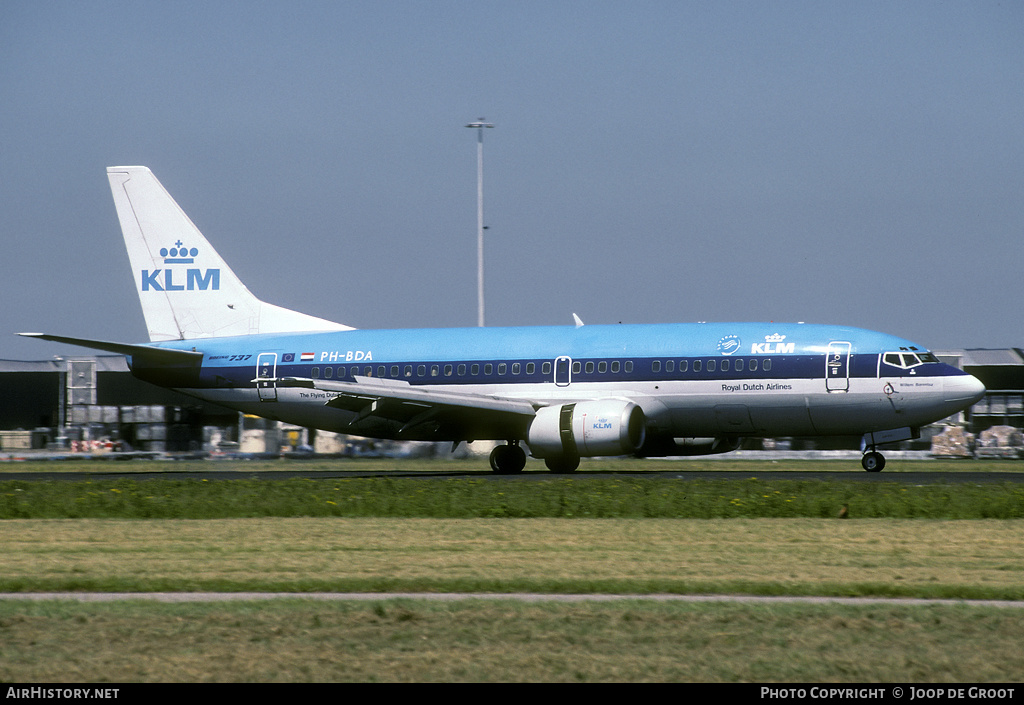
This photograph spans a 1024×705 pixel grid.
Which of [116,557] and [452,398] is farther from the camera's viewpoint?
[452,398]

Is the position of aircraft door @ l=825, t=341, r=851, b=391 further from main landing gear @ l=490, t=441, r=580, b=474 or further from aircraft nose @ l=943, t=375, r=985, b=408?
main landing gear @ l=490, t=441, r=580, b=474

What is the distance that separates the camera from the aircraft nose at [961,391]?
33.7m

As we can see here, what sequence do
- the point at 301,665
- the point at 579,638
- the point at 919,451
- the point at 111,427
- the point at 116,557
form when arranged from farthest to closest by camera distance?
the point at 111,427 < the point at 919,451 < the point at 116,557 < the point at 579,638 < the point at 301,665

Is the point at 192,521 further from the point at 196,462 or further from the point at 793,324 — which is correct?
the point at 196,462

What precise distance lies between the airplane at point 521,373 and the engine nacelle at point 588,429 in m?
0.04

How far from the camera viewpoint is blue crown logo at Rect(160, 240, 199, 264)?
4262 centimetres

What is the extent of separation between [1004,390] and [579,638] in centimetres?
5658

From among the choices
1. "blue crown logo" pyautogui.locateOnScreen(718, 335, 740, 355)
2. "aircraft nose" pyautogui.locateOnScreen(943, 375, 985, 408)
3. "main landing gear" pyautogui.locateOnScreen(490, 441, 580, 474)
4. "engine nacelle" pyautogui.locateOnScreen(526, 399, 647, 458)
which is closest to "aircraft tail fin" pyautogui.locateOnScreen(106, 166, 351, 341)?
"main landing gear" pyautogui.locateOnScreen(490, 441, 580, 474)

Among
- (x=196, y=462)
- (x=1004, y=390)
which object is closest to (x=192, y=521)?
(x=196, y=462)

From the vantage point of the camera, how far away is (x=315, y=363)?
39.9 meters

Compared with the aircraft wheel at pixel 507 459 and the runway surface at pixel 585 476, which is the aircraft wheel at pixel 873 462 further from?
the aircraft wheel at pixel 507 459

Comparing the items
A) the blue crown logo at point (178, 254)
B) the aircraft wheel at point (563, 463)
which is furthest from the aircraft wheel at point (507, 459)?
the blue crown logo at point (178, 254)

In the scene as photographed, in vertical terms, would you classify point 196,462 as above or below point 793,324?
below

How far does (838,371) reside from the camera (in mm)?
34125
